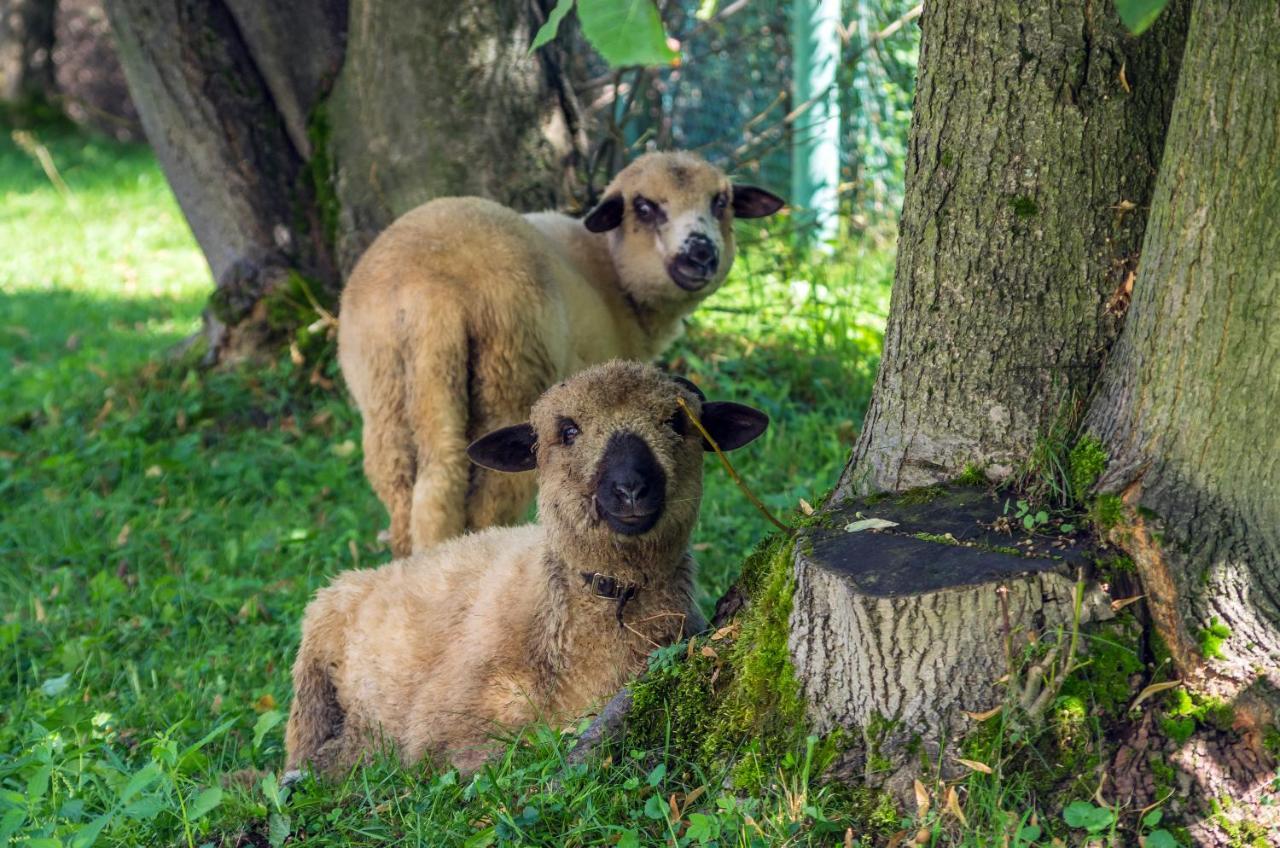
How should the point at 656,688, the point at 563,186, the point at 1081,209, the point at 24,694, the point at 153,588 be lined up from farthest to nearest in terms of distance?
the point at 563,186, the point at 153,588, the point at 24,694, the point at 656,688, the point at 1081,209

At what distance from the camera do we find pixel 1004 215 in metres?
3.25

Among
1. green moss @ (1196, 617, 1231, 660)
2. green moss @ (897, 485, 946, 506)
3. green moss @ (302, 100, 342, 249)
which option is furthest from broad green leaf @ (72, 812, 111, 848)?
green moss @ (302, 100, 342, 249)

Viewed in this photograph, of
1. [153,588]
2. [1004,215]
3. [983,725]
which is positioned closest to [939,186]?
[1004,215]

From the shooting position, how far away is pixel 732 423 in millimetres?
4066

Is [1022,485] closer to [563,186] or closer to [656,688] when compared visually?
[656,688]

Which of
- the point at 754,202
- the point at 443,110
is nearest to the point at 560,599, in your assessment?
the point at 754,202

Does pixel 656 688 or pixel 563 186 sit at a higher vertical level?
pixel 563 186

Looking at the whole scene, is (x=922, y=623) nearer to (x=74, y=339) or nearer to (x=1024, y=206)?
(x=1024, y=206)

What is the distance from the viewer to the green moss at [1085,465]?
10.3ft

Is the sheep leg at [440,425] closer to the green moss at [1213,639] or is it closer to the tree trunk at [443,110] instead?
the tree trunk at [443,110]

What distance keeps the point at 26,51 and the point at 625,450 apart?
18.1 meters

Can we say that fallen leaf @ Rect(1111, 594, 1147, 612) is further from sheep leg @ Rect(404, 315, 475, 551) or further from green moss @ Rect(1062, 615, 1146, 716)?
sheep leg @ Rect(404, 315, 475, 551)

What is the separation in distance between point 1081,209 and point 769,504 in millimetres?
2790

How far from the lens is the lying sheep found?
3793 mm
